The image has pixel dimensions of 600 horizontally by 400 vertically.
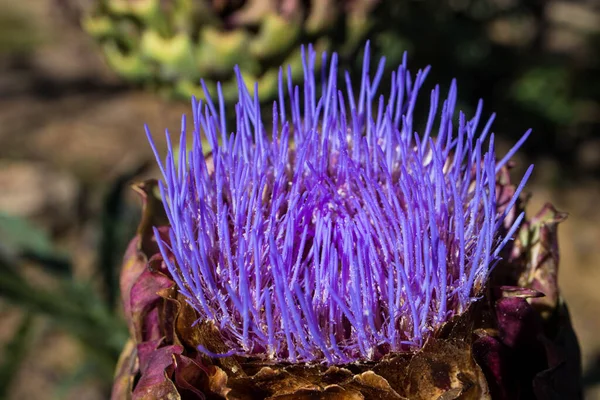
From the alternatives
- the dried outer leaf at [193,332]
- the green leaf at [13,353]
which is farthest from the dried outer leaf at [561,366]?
the green leaf at [13,353]

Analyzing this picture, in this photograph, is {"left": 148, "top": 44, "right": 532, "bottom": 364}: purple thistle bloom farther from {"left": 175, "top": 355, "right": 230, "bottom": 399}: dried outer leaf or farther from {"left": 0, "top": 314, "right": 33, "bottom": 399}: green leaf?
{"left": 0, "top": 314, "right": 33, "bottom": 399}: green leaf

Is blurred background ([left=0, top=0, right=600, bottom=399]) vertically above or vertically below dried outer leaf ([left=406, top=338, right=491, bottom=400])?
above

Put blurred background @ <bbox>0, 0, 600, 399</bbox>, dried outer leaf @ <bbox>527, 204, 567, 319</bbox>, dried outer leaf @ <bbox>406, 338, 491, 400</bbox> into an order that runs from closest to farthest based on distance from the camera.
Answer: dried outer leaf @ <bbox>406, 338, 491, 400</bbox>, dried outer leaf @ <bbox>527, 204, 567, 319</bbox>, blurred background @ <bbox>0, 0, 600, 399</bbox>

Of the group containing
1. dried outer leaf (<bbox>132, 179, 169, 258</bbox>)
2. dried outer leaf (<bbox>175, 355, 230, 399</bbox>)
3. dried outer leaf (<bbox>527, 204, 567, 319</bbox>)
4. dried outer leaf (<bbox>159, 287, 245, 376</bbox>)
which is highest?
dried outer leaf (<bbox>132, 179, 169, 258</bbox>)

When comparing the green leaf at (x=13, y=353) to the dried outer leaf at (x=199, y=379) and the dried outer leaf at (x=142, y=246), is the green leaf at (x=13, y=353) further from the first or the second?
the dried outer leaf at (x=199, y=379)

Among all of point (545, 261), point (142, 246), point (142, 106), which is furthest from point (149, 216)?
point (142, 106)

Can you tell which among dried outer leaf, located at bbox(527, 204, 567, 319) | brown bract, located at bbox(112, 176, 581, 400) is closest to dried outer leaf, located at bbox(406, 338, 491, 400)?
brown bract, located at bbox(112, 176, 581, 400)

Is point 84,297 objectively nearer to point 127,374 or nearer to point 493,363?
point 127,374
